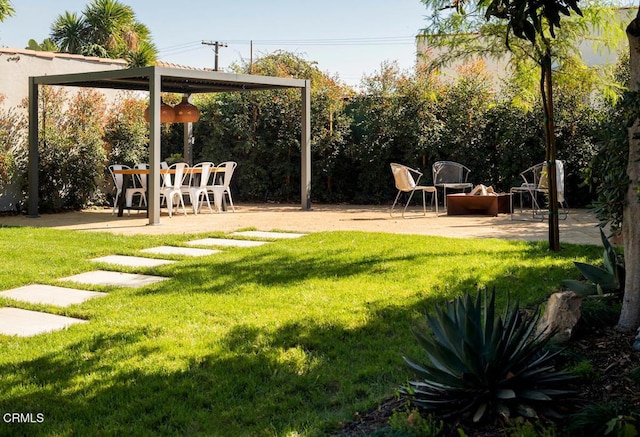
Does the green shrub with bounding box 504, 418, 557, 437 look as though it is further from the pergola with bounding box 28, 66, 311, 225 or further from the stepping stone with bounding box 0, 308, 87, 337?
the pergola with bounding box 28, 66, 311, 225

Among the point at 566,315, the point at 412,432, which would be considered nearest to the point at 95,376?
the point at 412,432

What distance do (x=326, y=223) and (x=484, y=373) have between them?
7.68 meters

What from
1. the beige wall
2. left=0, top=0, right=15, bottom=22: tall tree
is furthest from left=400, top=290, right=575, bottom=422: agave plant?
left=0, top=0, right=15, bottom=22: tall tree

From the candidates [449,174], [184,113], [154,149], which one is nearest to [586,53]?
[449,174]

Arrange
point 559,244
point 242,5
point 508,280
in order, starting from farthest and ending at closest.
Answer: point 242,5 → point 559,244 → point 508,280

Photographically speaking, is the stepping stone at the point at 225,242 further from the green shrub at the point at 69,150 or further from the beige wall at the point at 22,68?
the beige wall at the point at 22,68

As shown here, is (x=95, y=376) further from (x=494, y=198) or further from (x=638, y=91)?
(x=494, y=198)

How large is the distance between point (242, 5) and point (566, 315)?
23.0 m

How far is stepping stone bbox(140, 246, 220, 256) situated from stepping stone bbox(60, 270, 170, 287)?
112cm

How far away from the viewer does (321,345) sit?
165 inches

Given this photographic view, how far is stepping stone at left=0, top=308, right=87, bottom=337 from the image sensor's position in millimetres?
4552

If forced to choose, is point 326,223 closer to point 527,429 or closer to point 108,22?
point 527,429

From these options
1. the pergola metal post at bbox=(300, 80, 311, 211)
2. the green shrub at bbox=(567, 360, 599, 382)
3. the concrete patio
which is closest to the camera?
the green shrub at bbox=(567, 360, 599, 382)

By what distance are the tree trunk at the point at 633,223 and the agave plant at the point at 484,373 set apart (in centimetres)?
91
